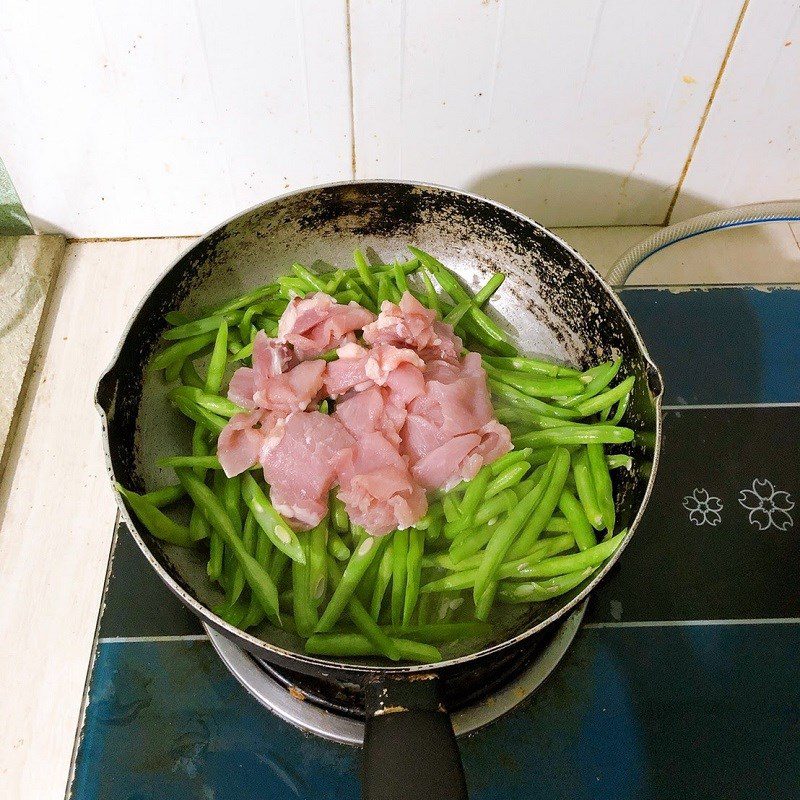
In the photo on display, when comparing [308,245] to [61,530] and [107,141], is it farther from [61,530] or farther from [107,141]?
[61,530]

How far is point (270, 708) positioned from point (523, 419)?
558 mm

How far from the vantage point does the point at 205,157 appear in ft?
4.75

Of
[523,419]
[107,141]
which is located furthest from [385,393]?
[107,141]

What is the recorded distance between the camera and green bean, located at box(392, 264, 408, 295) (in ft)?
3.86

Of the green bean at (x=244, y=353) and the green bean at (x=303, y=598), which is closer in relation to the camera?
the green bean at (x=303, y=598)

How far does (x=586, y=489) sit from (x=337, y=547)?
0.36 meters

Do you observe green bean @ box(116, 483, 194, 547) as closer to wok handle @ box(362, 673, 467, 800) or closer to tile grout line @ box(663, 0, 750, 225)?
wok handle @ box(362, 673, 467, 800)

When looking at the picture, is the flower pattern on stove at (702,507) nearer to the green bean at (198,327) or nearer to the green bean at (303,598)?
the green bean at (303,598)

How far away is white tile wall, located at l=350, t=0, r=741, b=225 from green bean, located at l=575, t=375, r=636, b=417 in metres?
0.65

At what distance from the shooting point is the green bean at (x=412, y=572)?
2.95ft

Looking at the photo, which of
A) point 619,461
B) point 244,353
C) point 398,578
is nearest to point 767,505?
point 619,461

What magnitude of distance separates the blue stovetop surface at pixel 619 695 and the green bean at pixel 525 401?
9.7 inches

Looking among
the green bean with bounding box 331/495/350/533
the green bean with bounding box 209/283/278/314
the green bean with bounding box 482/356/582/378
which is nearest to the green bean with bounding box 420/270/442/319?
the green bean with bounding box 482/356/582/378

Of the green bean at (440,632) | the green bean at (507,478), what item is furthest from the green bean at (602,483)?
the green bean at (440,632)
